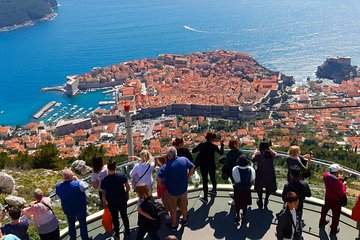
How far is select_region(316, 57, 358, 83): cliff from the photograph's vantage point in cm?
5181

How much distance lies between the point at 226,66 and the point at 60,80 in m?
22.4

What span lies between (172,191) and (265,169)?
1.01 meters

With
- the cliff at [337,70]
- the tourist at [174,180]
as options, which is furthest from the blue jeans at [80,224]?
the cliff at [337,70]

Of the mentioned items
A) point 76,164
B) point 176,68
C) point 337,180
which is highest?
point 337,180

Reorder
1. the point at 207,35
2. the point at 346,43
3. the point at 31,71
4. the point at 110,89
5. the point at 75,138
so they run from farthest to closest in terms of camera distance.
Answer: the point at 207,35 < the point at 346,43 < the point at 31,71 < the point at 110,89 < the point at 75,138

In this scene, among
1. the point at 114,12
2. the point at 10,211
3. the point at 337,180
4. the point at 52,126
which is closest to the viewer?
the point at 10,211

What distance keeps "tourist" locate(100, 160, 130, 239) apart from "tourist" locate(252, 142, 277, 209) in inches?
54.5

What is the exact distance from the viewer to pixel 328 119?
3794cm

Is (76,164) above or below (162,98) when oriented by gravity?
above

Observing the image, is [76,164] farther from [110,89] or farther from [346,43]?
[346,43]

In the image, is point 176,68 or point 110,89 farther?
point 176,68

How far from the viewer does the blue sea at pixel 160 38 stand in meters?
55.0

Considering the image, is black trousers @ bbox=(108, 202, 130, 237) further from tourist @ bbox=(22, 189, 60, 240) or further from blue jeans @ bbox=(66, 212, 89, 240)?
tourist @ bbox=(22, 189, 60, 240)

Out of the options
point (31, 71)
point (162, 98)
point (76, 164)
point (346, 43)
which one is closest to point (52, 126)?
point (162, 98)
